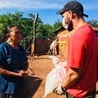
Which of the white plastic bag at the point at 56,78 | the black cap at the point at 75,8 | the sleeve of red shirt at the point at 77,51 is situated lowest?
the white plastic bag at the point at 56,78

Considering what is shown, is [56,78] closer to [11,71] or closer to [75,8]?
[11,71]

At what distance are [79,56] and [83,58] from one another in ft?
0.21

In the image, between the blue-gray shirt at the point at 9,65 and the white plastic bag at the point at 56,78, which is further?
the blue-gray shirt at the point at 9,65

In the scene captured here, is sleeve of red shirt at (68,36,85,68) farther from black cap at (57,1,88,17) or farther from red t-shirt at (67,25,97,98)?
black cap at (57,1,88,17)

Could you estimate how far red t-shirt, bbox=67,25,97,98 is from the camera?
304 centimetres

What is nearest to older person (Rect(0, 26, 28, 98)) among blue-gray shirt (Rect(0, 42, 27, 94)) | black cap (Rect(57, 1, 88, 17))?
blue-gray shirt (Rect(0, 42, 27, 94))

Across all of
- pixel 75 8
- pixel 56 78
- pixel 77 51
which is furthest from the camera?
pixel 56 78

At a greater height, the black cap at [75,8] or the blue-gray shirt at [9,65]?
the black cap at [75,8]

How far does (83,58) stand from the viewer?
3.08 meters

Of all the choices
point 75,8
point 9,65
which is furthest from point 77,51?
point 9,65

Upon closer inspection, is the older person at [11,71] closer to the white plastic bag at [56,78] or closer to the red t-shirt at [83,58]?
the white plastic bag at [56,78]

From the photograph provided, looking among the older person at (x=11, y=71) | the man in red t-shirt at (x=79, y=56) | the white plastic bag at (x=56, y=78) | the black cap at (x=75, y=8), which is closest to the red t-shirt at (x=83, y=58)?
the man in red t-shirt at (x=79, y=56)

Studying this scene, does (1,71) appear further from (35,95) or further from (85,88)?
(35,95)

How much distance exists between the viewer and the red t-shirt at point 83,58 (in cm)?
304
